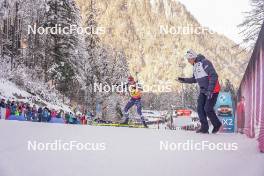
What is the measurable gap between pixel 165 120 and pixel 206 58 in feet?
1.04

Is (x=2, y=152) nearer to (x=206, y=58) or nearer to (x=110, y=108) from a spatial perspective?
(x=110, y=108)

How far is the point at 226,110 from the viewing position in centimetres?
315

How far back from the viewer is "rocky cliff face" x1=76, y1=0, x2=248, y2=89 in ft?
10.3

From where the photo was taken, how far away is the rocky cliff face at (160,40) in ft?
10.3

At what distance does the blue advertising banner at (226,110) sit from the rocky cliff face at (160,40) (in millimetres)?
73

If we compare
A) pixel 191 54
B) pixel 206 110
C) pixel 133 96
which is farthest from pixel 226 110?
pixel 133 96

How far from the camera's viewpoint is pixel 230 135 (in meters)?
3.14

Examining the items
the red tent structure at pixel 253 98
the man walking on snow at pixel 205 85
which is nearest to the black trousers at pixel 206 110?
the man walking on snow at pixel 205 85

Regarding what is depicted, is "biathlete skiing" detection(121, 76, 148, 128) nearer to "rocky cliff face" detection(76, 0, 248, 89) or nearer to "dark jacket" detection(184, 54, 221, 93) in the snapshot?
"rocky cliff face" detection(76, 0, 248, 89)

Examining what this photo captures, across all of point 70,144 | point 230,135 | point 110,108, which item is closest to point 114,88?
point 110,108

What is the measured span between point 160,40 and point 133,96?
10.7 inches

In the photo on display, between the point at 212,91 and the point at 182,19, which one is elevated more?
the point at 182,19

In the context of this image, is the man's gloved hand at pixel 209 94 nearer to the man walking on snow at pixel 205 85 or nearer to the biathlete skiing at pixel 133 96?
the man walking on snow at pixel 205 85

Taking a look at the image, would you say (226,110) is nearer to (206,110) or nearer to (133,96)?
(206,110)
